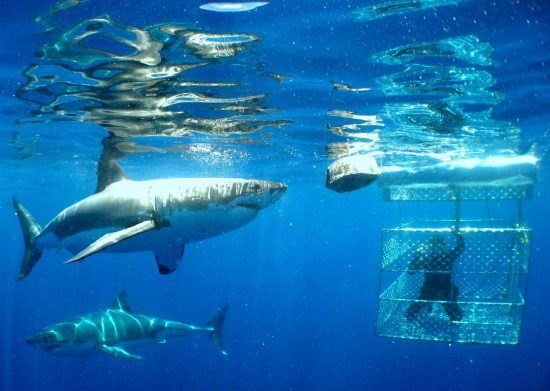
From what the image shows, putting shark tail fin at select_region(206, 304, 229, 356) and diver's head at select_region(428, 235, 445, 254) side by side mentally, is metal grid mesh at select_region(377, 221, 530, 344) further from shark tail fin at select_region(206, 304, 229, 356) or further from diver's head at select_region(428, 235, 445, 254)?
shark tail fin at select_region(206, 304, 229, 356)

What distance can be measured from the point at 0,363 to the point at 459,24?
241ft

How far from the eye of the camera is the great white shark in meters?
5.29

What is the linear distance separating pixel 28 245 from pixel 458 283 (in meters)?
9.90

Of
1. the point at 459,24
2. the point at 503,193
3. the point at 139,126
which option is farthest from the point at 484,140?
the point at 139,126

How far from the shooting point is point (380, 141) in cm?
1719

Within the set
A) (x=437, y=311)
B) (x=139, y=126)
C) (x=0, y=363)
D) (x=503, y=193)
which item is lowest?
(x=0, y=363)

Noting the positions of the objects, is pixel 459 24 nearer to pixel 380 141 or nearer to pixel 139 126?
pixel 380 141

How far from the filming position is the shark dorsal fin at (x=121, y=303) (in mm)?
12695

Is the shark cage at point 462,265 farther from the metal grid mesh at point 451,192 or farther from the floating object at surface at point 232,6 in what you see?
the floating object at surface at point 232,6

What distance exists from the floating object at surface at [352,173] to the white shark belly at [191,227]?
119 cm

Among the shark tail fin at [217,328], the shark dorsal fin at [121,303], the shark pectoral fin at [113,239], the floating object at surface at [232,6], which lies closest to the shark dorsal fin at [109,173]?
the shark pectoral fin at [113,239]

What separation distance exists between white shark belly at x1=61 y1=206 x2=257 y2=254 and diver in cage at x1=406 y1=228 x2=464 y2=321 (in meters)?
4.21

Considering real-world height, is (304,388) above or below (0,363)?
above

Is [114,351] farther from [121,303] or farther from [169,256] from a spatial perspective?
[169,256]
